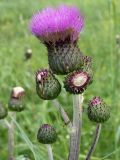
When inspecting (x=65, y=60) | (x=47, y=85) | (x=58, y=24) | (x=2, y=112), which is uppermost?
(x=58, y=24)

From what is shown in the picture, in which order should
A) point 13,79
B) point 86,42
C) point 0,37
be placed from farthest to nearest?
point 0,37
point 86,42
point 13,79

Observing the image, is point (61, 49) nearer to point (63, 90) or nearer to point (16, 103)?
point (16, 103)

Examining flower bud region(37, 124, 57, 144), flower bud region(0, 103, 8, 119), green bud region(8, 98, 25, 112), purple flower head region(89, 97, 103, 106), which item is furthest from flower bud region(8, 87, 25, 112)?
purple flower head region(89, 97, 103, 106)

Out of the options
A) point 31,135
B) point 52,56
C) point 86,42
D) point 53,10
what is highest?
point 86,42

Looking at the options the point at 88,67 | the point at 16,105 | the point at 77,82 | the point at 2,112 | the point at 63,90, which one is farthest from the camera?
the point at 63,90

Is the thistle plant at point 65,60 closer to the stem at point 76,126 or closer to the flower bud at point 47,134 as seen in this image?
the stem at point 76,126

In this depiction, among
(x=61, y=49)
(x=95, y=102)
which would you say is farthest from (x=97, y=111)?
(x=61, y=49)

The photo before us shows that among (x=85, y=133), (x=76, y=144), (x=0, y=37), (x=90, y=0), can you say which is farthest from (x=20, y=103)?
(x=90, y=0)

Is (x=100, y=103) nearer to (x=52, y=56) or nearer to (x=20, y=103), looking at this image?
(x=52, y=56)
